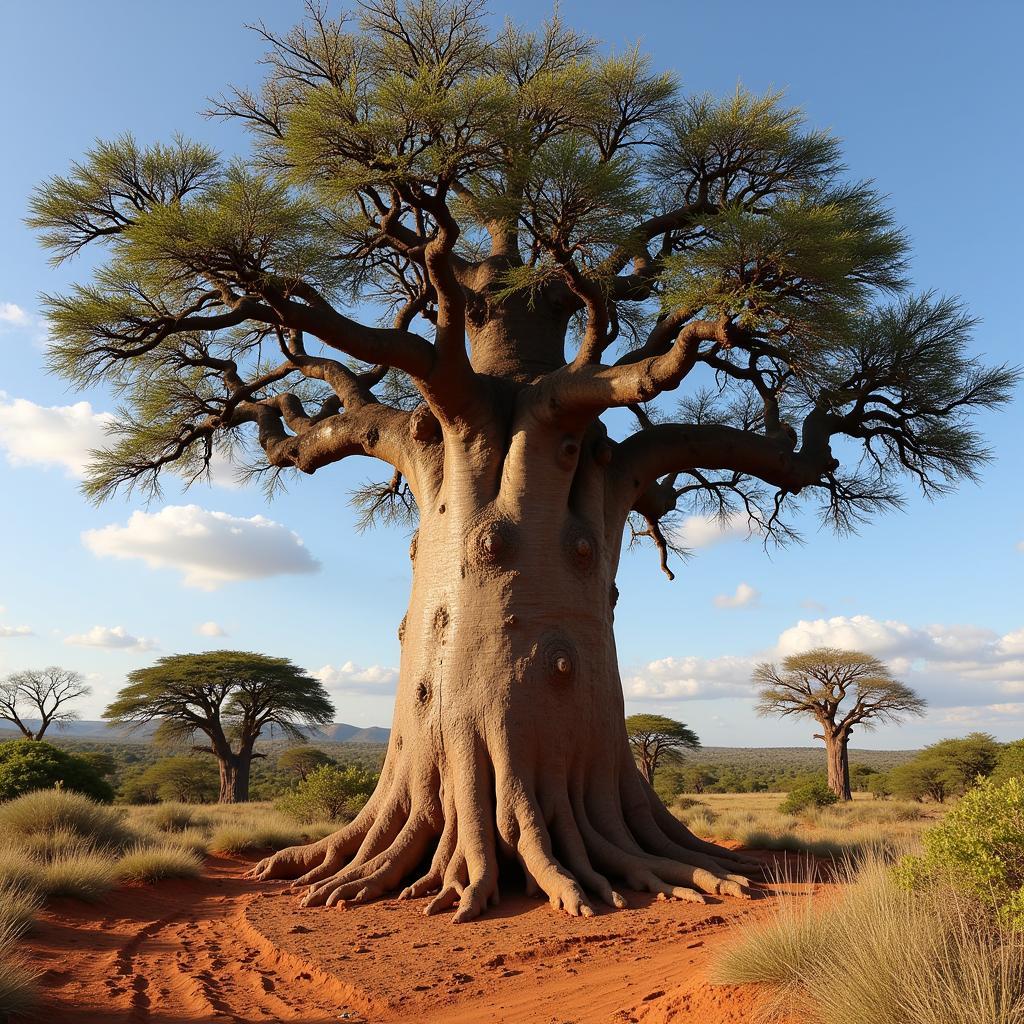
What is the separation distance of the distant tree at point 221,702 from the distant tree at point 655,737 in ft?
35.2

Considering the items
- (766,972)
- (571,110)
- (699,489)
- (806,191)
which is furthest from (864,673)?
(766,972)

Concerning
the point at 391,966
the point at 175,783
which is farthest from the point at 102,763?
the point at 391,966

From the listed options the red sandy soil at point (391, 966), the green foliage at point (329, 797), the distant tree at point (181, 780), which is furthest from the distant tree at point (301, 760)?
the red sandy soil at point (391, 966)

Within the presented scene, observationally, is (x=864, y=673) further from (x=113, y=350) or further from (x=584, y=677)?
(x=113, y=350)

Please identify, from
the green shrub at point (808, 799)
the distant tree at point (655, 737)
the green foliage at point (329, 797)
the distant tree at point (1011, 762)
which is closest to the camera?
the green foliage at point (329, 797)

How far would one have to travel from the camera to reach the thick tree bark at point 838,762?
84.4ft

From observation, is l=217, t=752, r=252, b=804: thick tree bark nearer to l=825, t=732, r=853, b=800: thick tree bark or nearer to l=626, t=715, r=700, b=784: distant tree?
l=626, t=715, r=700, b=784: distant tree

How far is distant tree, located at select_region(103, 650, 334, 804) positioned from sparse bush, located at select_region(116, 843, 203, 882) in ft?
51.3

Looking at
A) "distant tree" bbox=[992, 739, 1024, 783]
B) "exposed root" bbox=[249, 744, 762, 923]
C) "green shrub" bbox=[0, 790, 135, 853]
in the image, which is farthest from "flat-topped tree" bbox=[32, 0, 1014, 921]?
"distant tree" bbox=[992, 739, 1024, 783]

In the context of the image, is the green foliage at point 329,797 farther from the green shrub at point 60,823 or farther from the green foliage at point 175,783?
the green foliage at point 175,783

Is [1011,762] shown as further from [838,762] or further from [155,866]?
[155,866]

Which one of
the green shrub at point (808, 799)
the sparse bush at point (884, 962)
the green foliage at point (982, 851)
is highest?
the green foliage at point (982, 851)

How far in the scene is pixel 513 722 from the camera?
6.49 m

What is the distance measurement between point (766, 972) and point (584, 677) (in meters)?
3.51
